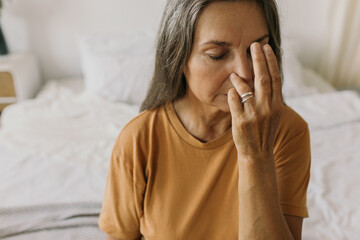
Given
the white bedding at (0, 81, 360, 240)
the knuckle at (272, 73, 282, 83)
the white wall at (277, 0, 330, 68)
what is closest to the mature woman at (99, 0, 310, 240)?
the knuckle at (272, 73, 282, 83)

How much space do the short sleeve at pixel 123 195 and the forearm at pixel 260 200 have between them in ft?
0.94

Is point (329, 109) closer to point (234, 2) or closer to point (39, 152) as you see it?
point (234, 2)

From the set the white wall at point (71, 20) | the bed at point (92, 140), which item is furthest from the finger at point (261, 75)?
the white wall at point (71, 20)

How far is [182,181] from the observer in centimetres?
85

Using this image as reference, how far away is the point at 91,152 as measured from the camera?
1579 millimetres

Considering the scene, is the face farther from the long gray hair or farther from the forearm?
the forearm

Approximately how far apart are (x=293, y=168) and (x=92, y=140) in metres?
1.15

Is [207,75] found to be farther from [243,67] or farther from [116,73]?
[116,73]

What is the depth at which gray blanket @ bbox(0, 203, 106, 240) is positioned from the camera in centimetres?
116

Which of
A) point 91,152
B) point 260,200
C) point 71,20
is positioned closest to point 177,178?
point 260,200

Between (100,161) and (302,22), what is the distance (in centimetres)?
216

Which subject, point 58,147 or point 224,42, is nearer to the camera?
point 224,42

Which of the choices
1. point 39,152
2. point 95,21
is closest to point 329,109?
point 39,152

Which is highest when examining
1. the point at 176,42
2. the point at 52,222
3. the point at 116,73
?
the point at 176,42
